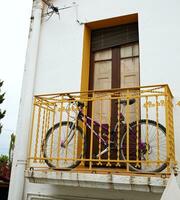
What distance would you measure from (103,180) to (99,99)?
4.06 ft

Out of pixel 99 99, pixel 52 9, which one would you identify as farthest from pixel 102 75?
pixel 52 9

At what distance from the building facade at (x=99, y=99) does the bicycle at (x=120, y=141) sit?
0.02m

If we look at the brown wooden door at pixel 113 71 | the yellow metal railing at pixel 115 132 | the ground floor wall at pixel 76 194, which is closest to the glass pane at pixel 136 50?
the brown wooden door at pixel 113 71

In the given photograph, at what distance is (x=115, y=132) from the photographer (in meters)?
4.63

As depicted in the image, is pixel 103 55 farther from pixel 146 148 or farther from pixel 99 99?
pixel 146 148

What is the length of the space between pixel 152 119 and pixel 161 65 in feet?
3.14

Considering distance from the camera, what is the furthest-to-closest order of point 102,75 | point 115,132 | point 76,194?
point 102,75 → point 76,194 → point 115,132

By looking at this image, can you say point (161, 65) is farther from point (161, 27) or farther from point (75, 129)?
point (75, 129)

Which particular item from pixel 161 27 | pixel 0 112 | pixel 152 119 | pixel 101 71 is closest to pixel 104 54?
pixel 101 71

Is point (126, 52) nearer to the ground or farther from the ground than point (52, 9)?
nearer to the ground

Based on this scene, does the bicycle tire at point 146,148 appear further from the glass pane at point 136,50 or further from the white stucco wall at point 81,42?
the glass pane at point 136,50

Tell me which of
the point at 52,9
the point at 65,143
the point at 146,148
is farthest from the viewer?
the point at 52,9

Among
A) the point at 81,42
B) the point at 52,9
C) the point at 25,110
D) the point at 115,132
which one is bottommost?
the point at 115,132

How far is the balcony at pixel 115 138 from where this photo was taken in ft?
13.3
